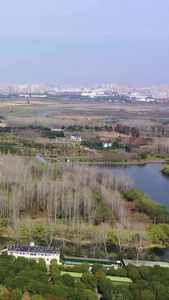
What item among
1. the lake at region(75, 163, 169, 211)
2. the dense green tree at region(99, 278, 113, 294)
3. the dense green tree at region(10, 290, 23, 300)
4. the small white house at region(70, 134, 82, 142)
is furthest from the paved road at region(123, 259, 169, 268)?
the small white house at region(70, 134, 82, 142)

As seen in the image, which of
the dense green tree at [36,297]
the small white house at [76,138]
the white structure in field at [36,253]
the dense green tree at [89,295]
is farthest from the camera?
the small white house at [76,138]

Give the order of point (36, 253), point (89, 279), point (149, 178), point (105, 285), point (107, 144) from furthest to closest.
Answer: point (107, 144) → point (149, 178) → point (36, 253) → point (89, 279) → point (105, 285)

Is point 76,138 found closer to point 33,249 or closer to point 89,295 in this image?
point 33,249

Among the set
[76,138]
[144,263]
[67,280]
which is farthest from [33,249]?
[76,138]

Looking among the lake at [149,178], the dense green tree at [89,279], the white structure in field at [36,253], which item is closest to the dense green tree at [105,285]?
the dense green tree at [89,279]

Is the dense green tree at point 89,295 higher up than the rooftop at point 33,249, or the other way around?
the rooftop at point 33,249

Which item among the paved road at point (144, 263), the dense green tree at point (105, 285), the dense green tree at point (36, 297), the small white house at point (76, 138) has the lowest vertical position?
the paved road at point (144, 263)

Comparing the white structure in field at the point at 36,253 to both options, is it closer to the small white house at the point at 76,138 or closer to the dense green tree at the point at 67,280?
the dense green tree at the point at 67,280

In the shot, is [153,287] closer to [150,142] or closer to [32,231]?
[32,231]

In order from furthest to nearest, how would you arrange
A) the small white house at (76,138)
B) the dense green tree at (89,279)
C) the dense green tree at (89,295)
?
1. the small white house at (76,138)
2. the dense green tree at (89,279)
3. the dense green tree at (89,295)

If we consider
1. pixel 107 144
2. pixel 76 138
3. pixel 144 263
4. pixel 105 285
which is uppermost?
pixel 76 138
